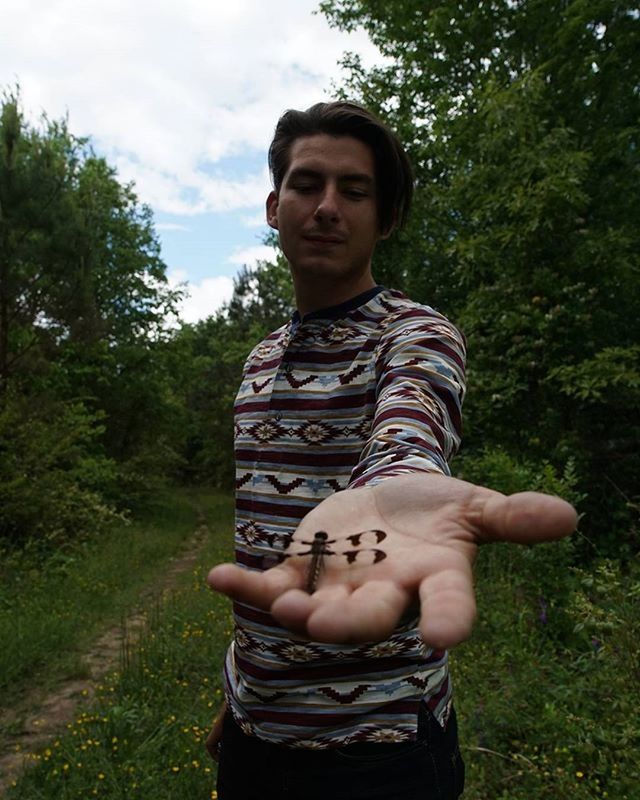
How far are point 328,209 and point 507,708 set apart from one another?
9.50 ft

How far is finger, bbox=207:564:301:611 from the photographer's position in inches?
31.3

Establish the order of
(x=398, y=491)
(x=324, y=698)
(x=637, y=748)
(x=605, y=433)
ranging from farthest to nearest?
1. (x=605, y=433)
2. (x=637, y=748)
3. (x=324, y=698)
4. (x=398, y=491)

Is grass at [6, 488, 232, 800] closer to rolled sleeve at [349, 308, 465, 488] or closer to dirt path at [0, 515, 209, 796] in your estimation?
dirt path at [0, 515, 209, 796]

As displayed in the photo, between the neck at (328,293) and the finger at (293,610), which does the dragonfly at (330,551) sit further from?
the neck at (328,293)

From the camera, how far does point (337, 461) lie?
1410 mm

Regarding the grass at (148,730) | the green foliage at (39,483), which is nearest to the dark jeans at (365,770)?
the grass at (148,730)

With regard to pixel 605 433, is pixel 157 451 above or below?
below

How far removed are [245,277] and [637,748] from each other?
35.8 m

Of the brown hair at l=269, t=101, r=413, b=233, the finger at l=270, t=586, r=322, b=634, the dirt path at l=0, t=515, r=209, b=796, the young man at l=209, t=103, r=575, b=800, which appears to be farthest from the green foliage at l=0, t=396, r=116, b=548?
the finger at l=270, t=586, r=322, b=634

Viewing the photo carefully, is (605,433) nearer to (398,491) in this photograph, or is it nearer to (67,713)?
(67,713)

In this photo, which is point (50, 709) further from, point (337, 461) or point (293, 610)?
point (293, 610)

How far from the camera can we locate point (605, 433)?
21.4 ft

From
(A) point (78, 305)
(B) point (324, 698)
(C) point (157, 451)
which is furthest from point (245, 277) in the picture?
(B) point (324, 698)

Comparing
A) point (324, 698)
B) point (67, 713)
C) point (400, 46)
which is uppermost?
point (400, 46)
